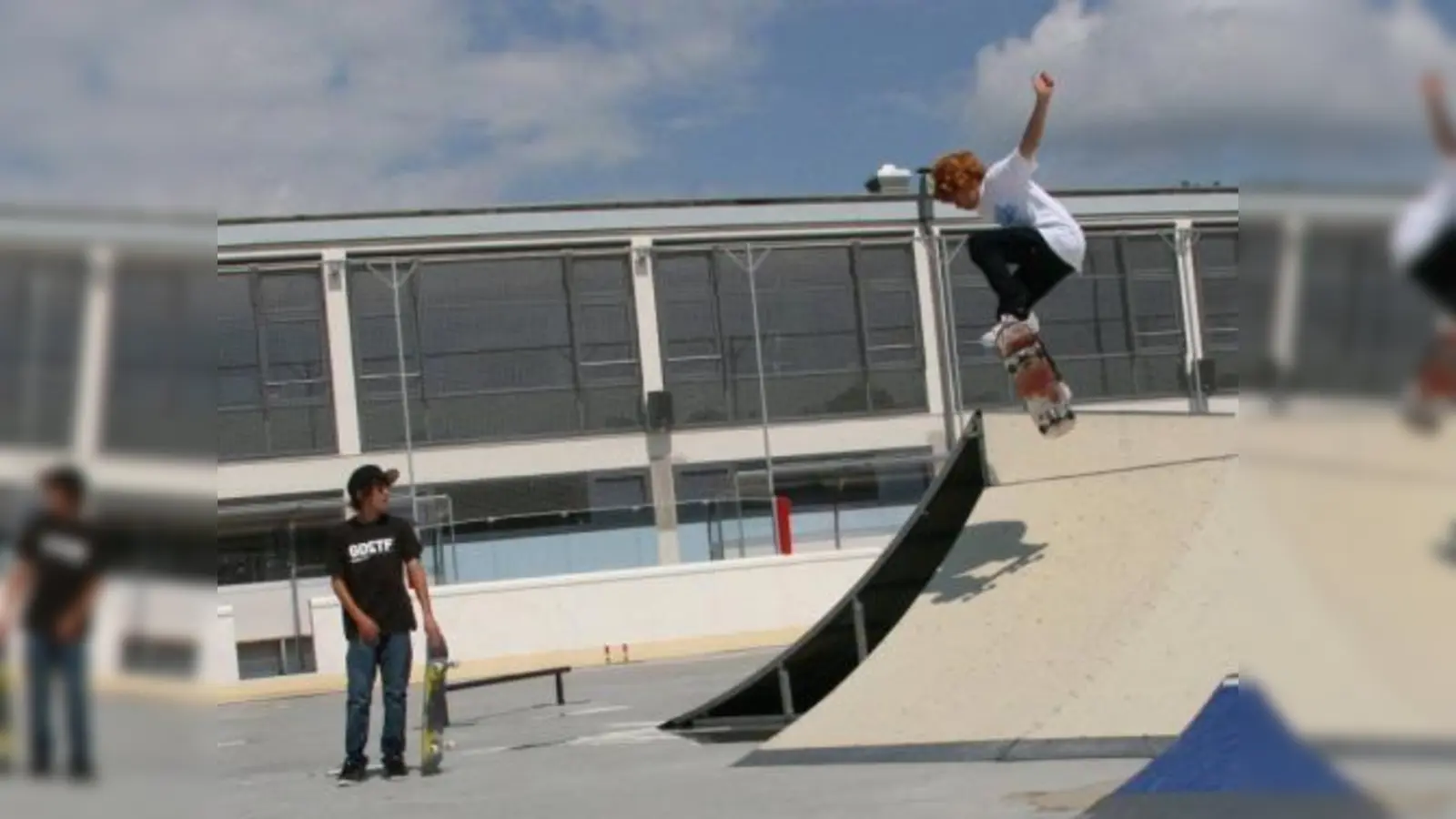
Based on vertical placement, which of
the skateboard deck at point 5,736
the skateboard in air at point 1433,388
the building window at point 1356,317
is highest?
the building window at point 1356,317

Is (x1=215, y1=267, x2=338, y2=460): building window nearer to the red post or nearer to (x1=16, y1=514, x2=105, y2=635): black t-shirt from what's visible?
the red post

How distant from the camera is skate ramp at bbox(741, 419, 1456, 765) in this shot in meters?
2.68

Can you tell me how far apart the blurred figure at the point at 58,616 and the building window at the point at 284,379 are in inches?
1060

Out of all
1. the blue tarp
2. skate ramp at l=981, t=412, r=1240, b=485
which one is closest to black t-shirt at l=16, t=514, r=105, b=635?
the blue tarp

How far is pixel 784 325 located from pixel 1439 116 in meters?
29.1

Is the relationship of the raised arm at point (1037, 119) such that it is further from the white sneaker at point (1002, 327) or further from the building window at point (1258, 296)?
the building window at point (1258, 296)

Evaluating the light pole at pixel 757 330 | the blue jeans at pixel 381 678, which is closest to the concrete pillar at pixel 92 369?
the blue jeans at pixel 381 678

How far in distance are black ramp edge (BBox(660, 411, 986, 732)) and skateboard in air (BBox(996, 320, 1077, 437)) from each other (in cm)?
102

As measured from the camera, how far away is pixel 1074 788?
523 cm

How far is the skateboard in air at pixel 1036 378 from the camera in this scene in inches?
272

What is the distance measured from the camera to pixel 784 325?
31000mm

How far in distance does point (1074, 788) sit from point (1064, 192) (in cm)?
1960

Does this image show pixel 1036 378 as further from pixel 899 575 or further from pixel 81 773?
pixel 81 773

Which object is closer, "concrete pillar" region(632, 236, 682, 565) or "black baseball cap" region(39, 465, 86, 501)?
"black baseball cap" region(39, 465, 86, 501)
